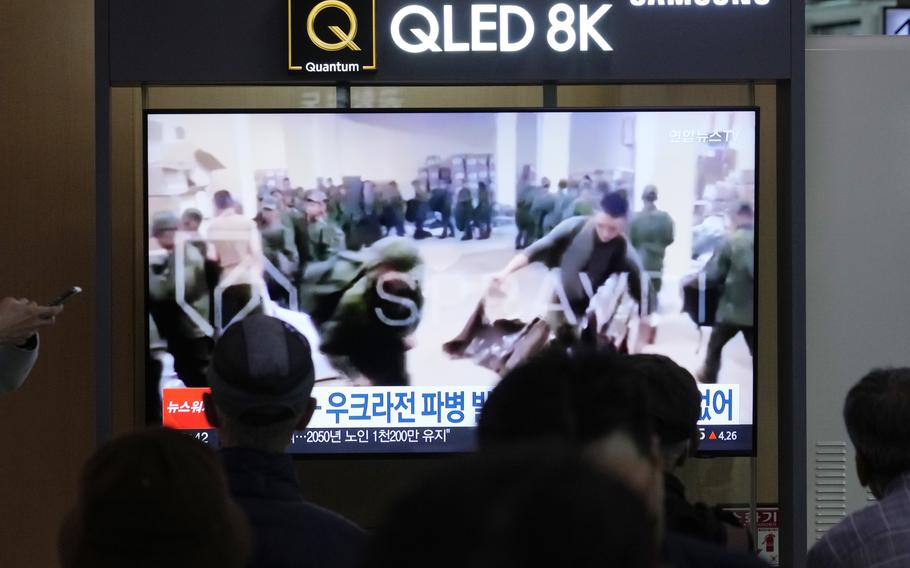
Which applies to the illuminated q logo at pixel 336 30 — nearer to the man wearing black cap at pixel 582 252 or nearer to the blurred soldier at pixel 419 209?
the blurred soldier at pixel 419 209

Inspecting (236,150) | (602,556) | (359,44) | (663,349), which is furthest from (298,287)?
(602,556)

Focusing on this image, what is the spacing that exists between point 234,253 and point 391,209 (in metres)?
0.57

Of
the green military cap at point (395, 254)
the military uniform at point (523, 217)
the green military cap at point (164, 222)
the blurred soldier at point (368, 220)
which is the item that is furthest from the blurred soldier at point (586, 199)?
the green military cap at point (164, 222)

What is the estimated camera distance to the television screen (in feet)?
15.2

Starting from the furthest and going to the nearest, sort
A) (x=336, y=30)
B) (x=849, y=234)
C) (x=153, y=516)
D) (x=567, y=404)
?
(x=849, y=234) < (x=336, y=30) < (x=567, y=404) < (x=153, y=516)

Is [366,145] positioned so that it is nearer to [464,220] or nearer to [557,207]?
[464,220]

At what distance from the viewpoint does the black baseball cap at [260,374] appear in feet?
7.31

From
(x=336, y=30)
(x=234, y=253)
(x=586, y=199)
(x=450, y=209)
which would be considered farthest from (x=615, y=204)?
(x=234, y=253)

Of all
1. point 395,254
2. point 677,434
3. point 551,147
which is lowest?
point 677,434

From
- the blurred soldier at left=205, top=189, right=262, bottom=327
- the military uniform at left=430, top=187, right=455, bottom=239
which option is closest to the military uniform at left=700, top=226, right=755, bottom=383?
the military uniform at left=430, top=187, right=455, bottom=239

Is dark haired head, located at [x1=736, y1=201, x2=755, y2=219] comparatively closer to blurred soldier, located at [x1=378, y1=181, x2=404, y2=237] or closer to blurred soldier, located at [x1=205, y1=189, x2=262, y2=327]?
blurred soldier, located at [x1=378, y1=181, x2=404, y2=237]

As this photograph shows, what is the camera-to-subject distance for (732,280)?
471 centimetres

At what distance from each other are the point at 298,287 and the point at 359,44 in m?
0.87

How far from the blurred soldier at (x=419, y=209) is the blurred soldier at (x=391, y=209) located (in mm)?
33
